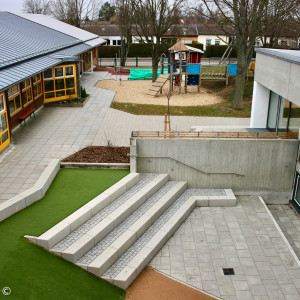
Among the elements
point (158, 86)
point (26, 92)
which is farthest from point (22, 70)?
point (158, 86)

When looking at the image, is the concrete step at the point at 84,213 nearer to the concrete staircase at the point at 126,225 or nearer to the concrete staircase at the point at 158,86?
the concrete staircase at the point at 126,225

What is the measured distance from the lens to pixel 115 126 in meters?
18.3

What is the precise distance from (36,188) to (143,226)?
342 centimetres

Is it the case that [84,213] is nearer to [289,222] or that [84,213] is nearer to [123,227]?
[123,227]

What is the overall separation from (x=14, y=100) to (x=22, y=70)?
213cm

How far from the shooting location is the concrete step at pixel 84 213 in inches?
358

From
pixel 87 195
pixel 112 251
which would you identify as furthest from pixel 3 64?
pixel 112 251

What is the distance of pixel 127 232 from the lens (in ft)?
33.5

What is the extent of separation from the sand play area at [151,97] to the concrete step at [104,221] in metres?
12.1

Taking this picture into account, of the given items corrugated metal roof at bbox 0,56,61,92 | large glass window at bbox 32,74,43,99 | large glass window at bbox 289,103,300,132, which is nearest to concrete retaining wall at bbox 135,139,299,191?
large glass window at bbox 289,103,300,132

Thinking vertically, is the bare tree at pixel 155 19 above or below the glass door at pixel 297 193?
above

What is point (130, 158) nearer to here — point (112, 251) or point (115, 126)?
point (112, 251)

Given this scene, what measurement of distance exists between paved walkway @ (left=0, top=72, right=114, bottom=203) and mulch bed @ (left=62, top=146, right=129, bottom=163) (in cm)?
47

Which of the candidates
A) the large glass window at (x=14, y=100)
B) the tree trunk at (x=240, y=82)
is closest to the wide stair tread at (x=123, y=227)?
the large glass window at (x=14, y=100)
